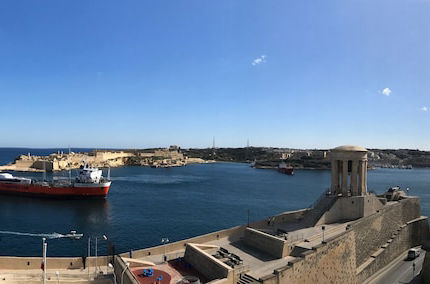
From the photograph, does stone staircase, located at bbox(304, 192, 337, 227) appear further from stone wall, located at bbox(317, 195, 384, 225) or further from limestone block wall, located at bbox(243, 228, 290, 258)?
limestone block wall, located at bbox(243, 228, 290, 258)

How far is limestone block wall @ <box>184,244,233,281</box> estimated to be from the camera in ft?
65.4

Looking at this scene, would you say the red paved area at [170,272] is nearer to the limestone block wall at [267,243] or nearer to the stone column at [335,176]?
the limestone block wall at [267,243]

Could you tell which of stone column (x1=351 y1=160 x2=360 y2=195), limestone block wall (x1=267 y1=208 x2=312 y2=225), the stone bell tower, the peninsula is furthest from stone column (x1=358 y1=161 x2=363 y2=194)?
the peninsula

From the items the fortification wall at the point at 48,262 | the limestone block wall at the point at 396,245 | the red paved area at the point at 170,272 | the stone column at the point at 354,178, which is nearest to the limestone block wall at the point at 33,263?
the fortification wall at the point at 48,262

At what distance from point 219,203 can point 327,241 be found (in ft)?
152

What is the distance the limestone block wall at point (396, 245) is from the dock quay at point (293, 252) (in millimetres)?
80

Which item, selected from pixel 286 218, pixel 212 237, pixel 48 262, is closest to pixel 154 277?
pixel 48 262

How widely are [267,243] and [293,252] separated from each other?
180cm

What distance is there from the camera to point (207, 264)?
70.8 feet

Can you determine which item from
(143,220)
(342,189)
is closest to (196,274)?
(342,189)

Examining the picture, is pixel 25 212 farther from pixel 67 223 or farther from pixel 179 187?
pixel 179 187

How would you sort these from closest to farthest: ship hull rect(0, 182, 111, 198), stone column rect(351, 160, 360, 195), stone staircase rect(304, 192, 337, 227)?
1. stone staircase rect(304, 192, 337, 227)
2. stone column rect(351, 160, 360, 195)
3. ship hull rect(0, 182, 111, 198)

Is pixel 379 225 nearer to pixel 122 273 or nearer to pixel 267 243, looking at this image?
pixel 267 243

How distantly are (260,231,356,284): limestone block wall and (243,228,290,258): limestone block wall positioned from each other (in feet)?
6.41
